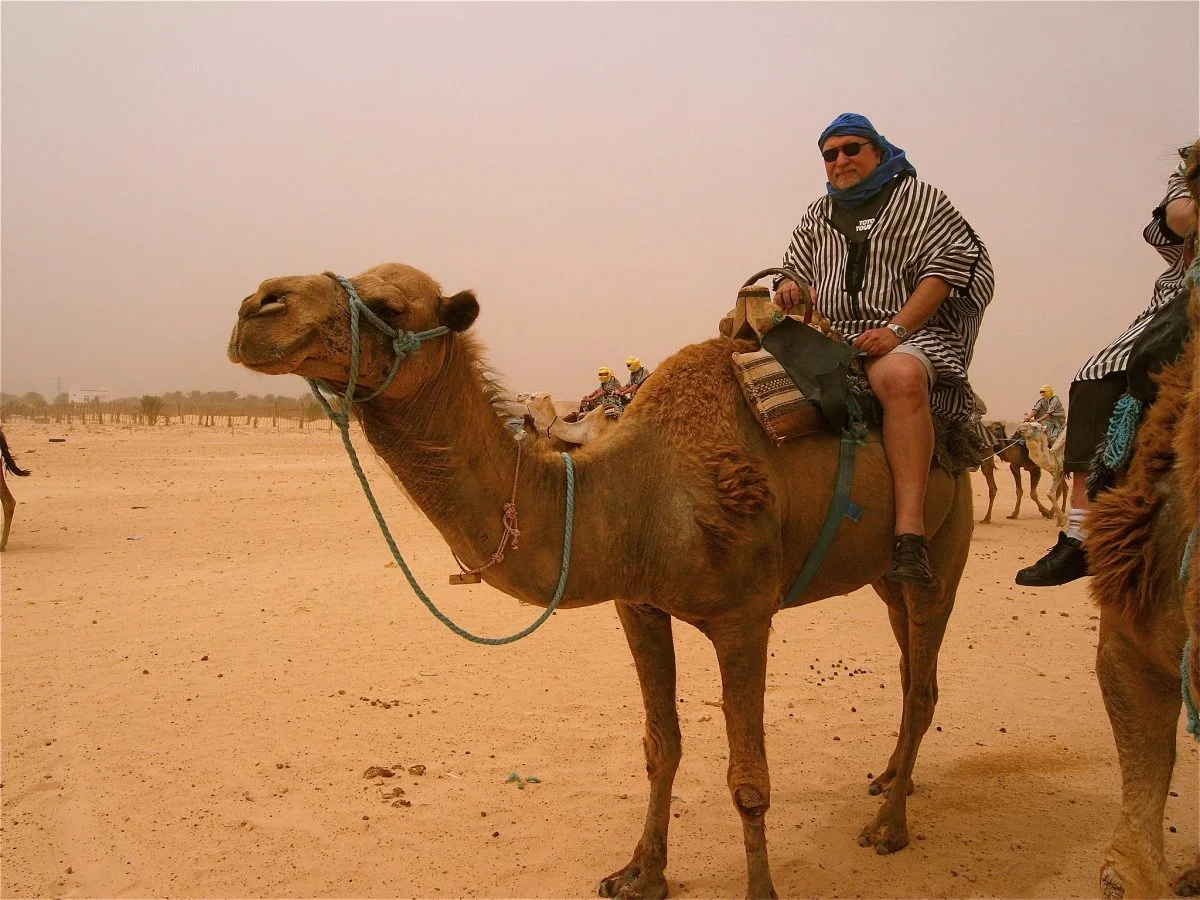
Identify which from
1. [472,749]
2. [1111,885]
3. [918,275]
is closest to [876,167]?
[918,275]

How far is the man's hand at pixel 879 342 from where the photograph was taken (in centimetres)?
378

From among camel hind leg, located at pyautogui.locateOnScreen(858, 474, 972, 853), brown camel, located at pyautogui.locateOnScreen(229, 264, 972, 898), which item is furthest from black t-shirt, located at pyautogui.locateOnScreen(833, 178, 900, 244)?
camel hind leg, located at pyautogui.locateOnScreen(858, 474, 972, 853)

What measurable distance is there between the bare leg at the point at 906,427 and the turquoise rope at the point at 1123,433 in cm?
91

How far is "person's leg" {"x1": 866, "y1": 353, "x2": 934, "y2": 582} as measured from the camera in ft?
12.2

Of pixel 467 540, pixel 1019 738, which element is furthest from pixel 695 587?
pixel 1019 738

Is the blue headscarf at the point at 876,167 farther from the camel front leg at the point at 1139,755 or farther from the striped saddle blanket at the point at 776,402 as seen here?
the camel front leg at the point at 1139,755

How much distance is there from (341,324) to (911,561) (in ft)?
8.40

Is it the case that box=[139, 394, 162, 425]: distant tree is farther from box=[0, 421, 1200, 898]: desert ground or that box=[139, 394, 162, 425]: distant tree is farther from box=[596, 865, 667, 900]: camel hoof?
box=[596, 865, 667, 900]: camel hoof

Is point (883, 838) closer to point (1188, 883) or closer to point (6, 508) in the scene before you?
point (1188, 883)

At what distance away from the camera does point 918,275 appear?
12.8 ft

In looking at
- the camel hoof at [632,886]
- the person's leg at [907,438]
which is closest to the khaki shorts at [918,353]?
the person's leg at [907,438]

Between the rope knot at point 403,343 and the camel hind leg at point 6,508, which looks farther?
the camel hind leg at point 6,508

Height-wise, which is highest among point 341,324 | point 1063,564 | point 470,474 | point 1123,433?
point 341,324

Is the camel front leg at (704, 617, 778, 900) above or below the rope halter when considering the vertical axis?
below
